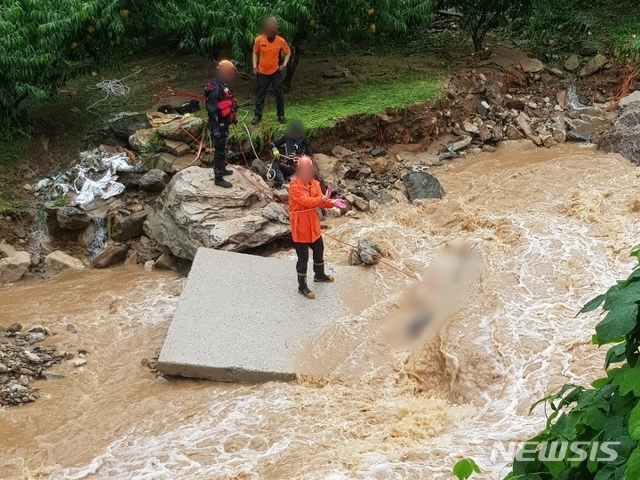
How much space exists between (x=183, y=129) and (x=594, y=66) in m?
8.22

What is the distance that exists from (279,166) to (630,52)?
25.4ft

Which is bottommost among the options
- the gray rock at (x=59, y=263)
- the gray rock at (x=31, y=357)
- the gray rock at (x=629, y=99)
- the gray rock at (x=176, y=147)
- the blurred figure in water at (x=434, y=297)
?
the gray rock at (x=59, y=263)

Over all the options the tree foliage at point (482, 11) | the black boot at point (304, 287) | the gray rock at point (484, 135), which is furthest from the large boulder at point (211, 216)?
the tree foliage at point (482, 11)

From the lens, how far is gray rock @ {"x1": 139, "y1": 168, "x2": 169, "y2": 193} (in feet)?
30.8

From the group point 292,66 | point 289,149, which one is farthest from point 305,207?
point 292,66

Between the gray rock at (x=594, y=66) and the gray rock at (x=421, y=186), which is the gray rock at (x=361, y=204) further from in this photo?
the gray rock at (x=594, y=66)

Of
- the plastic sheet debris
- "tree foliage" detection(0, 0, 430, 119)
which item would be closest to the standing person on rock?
"tree foliage" detection(0, 0, 430, 119)

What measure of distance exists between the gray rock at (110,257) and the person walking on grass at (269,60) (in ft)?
9.51

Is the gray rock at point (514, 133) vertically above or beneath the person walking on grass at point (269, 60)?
beneath

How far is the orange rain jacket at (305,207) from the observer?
6320mm

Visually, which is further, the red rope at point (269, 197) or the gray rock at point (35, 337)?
the red rope at point (269, 197)

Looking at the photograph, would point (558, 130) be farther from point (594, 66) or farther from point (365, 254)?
point (365, 254)

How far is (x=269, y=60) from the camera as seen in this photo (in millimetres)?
9555

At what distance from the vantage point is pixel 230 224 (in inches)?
322
